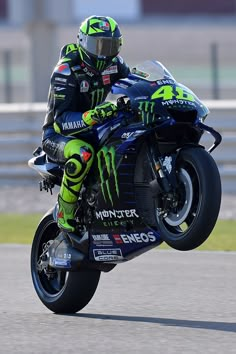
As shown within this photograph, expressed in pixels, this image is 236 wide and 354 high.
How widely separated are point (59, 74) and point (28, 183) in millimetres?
7465

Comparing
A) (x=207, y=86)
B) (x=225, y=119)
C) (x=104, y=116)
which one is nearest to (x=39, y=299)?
(x=104, y=116)

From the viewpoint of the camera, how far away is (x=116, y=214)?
269 inches

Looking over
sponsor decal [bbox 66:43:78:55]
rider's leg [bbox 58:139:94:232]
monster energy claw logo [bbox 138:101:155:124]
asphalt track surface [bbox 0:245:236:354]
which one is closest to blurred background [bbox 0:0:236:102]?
asphalt track surface [bbox 0:245:236:354]

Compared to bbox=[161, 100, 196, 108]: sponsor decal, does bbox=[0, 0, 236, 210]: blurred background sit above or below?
below

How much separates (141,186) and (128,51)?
27.0 meters

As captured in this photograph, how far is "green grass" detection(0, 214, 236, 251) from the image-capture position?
10617 mm

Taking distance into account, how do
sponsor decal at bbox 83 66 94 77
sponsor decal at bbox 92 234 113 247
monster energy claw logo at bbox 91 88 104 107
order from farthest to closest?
monster energy claw logo at bbox 91 88 104 107 → sponsor decal at bbox 83 66 94 77 → sponsor decal at bbox 92 234 113 247

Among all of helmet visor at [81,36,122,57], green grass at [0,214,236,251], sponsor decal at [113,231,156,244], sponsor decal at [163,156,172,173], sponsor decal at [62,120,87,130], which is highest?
helmet visor at [81,36,122,57]

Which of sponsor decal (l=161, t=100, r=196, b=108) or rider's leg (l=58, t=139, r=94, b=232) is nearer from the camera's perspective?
sponsor decal (l=161, t=100, r=196, b=108)

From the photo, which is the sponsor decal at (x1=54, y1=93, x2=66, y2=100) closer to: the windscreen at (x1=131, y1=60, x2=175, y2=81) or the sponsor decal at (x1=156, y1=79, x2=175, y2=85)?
the windscreen at (x1=131, y1=60, x2=175, y2=81)

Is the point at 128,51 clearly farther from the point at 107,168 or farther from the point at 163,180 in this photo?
the point at 163,180

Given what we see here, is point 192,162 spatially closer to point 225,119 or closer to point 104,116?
point 104,116

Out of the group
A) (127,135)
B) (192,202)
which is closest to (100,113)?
(127,135)

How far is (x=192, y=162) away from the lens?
631 centimetres
